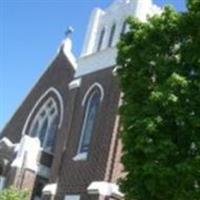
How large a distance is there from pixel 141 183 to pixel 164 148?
3.64ft

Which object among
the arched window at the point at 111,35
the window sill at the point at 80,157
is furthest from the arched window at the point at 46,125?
the arched window at the point at 111,35

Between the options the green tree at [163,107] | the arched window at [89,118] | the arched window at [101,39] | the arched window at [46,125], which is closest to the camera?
the green tree at [163,107]

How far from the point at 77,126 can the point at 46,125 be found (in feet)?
12.5

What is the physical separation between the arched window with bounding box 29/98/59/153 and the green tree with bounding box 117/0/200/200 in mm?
11939

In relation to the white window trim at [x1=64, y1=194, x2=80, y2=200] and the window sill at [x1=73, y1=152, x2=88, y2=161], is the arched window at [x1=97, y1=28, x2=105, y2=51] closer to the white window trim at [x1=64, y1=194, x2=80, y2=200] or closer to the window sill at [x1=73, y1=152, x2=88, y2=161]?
the window sill at [x1=73, y1=152, x2=88, y2=161]

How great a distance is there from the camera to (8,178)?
83.7ft

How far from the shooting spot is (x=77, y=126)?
83.0ft

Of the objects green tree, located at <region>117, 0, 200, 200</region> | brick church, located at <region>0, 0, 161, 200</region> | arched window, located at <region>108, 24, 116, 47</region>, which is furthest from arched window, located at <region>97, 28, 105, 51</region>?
green tree, located at <region>117, 0, 200, 200</region>

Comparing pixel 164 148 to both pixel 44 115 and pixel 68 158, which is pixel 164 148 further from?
pixel 44 115

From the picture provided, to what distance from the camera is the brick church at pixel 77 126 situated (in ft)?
75.2

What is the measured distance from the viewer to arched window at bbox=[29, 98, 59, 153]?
27906mm

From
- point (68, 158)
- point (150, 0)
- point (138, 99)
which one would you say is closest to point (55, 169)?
point (68, 158)

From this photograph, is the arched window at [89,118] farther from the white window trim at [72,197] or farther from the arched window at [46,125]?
the arched window at [46,125]

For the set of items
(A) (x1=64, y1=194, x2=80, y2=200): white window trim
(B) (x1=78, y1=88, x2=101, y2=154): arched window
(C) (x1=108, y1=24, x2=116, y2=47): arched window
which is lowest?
(A) (x1=64, y1=194, x2=80, y2=200): white window trim
